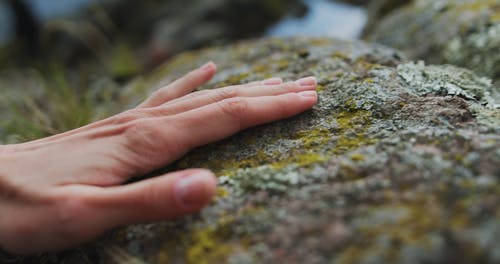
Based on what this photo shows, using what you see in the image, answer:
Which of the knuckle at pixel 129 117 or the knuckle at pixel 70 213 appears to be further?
the knuckle at pixel 129 117

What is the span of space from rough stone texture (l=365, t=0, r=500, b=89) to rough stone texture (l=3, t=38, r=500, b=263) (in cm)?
45

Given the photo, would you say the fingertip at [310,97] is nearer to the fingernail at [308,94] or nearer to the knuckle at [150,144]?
the fingernail at [308,94]

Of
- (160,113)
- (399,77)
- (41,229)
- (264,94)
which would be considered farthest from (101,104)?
(399,77)

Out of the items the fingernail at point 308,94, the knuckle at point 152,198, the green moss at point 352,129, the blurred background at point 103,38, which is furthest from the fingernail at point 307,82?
the blurred background at point 103,38

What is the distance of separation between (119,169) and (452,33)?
258cm

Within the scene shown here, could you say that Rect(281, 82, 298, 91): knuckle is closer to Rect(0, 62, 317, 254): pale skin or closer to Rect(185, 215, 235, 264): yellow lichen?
Rect(0, 62, 317, 254): pale skin

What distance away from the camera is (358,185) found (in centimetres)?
133

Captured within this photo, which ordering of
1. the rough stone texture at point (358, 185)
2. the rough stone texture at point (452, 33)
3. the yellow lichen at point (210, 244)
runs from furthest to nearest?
the rough stone texture at point (452, 33)
the yellow lichen at point (210, 244)
the rough stone texture at point (358, 185)

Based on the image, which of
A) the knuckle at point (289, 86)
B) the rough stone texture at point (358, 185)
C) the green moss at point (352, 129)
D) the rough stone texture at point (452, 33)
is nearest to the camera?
the rough stone texture at point (358, 185)

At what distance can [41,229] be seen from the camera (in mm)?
1354

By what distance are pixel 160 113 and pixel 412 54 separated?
219 cm

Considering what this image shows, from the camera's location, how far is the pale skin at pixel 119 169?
1.33 metres

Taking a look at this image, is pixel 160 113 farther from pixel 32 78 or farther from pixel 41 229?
pixel 32 78

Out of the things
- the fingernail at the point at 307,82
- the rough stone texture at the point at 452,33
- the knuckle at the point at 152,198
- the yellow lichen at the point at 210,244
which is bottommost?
the yellow lichen at the point at 210,244
